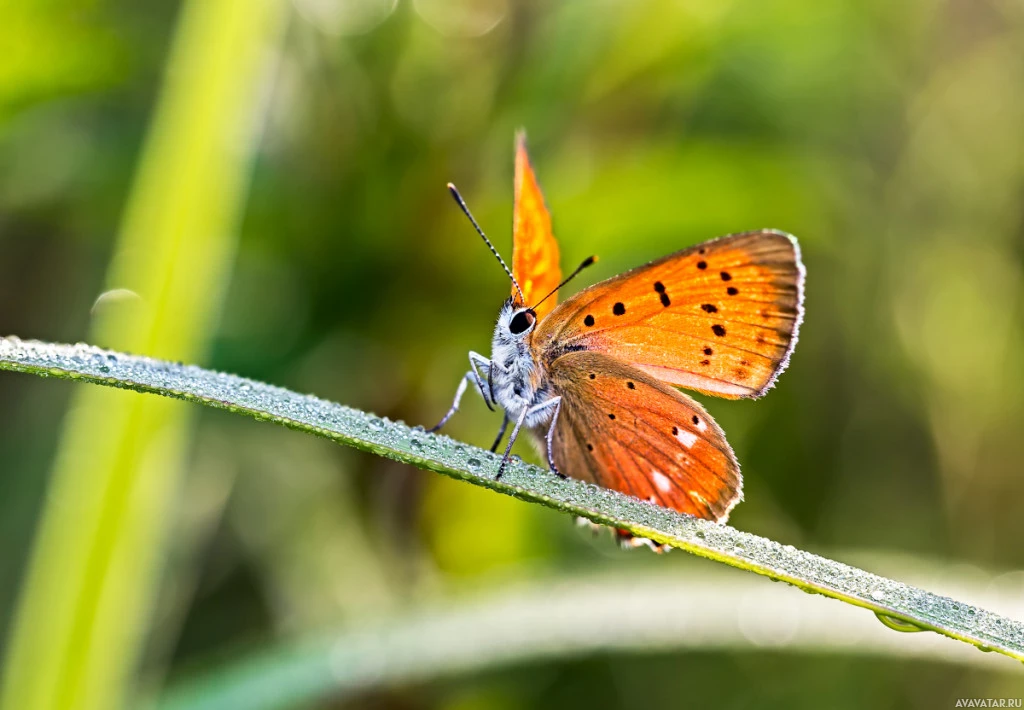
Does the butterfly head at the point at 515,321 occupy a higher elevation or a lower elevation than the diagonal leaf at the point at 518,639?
higher

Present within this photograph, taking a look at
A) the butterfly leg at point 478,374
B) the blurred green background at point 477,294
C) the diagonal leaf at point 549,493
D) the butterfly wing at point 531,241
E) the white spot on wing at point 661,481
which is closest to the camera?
the diagonal leaf at point 549,493

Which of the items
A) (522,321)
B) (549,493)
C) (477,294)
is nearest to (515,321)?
(522,321)

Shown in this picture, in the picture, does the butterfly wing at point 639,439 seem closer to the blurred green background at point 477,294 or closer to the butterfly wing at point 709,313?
the butterfly wing at point 709,313

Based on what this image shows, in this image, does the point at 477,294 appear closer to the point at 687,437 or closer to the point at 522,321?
the point at 522,321

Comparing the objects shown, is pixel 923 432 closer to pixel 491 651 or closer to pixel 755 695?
pixel 755 695

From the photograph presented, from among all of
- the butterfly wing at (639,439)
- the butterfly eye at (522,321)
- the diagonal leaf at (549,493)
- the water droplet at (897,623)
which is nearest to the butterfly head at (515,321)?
the butterfly eye at (522,321)

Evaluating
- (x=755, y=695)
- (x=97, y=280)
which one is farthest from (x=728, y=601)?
(x=97, y=280)

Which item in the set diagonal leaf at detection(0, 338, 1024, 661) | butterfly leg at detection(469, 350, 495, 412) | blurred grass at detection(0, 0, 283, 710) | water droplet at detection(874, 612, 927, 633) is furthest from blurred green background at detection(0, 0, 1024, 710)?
water droplet at detection(874, 612, 927, 633)
